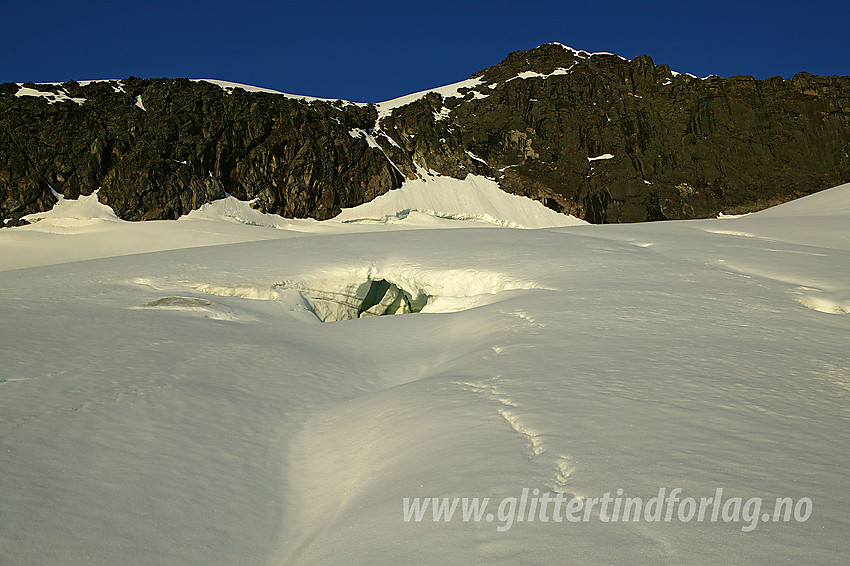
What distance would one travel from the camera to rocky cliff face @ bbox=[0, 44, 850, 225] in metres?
32.2

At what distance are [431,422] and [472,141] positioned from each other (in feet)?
140

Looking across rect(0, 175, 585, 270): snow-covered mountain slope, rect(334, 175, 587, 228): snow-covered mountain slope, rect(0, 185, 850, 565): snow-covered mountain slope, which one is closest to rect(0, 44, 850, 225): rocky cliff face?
rect(334, 175, 587, 228): snow-covered mountain slope

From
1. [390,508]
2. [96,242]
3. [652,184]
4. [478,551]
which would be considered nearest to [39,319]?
[390,508]

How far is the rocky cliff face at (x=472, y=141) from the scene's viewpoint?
3222 centimetres

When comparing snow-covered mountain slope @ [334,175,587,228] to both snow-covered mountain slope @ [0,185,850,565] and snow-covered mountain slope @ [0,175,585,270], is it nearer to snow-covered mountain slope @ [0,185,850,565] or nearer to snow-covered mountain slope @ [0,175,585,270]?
snow-covered mountain slope @ [0,175,585,270]

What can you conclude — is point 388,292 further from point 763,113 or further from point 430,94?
point 763,113

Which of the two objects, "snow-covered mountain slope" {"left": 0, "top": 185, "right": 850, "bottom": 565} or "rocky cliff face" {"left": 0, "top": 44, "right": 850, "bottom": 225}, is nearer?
"snow-covered mountain slope" {"left": 0, "top": 185, "right": 850, "bottom": 565}

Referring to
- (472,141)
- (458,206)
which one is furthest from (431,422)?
(472,141)

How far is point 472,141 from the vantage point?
44250 millimetres

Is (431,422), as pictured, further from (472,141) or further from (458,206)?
(472,141)

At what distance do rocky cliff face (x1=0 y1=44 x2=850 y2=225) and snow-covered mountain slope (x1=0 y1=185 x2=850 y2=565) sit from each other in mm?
28616

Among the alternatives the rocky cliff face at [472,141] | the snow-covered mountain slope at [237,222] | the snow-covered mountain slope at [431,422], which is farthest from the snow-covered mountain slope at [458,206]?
the snow-covered mountain slope at [431,422]

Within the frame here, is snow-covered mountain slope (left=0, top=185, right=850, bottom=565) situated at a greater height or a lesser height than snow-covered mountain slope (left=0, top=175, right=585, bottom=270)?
lesser

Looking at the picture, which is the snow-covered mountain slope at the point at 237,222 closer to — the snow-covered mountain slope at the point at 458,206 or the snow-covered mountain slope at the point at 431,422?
the snow-covered mountain slope at the point at 458,206
